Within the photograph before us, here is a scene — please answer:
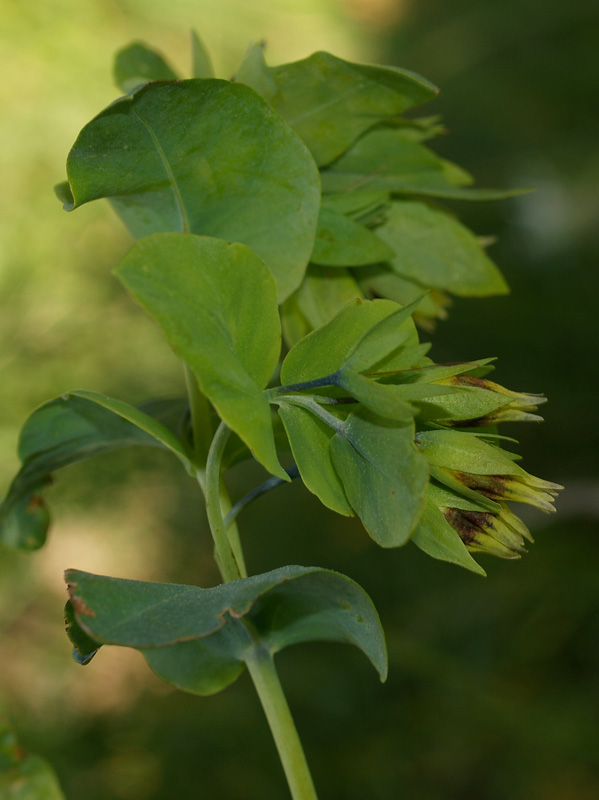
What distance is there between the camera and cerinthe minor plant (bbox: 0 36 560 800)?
0.79 feet

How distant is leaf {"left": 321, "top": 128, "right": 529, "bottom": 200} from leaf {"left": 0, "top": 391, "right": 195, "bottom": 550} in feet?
0.52

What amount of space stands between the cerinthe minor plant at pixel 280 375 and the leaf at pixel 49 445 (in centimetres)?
2

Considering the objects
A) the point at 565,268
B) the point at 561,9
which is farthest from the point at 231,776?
the point at 561,9

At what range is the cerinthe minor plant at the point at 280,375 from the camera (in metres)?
0.24

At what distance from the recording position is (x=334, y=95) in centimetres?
34

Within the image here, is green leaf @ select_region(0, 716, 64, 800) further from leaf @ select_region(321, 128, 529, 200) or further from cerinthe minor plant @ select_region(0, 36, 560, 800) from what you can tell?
leaf @ select_region(321, 128, 529, 200)

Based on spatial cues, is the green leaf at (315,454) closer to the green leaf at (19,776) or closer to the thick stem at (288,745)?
the thick stem at (288,745)

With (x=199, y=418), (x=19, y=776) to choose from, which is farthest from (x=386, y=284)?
(x=19, y=776)

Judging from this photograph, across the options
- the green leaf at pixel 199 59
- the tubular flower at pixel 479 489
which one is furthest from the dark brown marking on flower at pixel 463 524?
the green leaf at pixel 199 59

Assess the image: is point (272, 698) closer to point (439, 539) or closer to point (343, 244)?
point (439, 539)

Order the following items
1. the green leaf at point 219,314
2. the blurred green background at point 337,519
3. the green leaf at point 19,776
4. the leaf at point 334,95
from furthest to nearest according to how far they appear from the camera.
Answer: the blurred green background at point 337,519
the green leaf at point 19,776
the leaf at point 334,95
the green leaf at point 219,314

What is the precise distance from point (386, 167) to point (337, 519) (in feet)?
3.52

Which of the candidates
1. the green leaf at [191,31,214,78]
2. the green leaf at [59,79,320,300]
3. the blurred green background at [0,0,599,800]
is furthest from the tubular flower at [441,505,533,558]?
the blurred green background at [0,0,599,800]

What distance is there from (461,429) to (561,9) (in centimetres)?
196
